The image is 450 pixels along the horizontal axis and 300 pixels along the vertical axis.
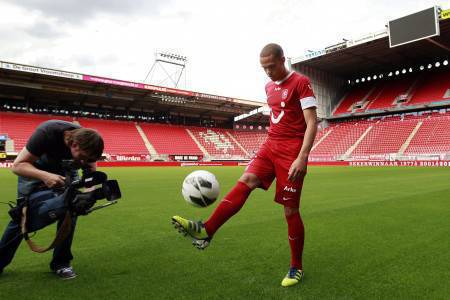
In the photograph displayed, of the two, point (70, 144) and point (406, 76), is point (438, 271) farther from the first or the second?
point (406, 76)

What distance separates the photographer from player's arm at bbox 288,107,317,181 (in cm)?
300

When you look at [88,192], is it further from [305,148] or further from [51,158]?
[305,148]

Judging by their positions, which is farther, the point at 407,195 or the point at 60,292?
the point at 407,195

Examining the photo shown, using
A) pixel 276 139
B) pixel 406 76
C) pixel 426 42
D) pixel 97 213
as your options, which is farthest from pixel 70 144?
pixel 406 76

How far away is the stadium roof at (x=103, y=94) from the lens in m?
33.5

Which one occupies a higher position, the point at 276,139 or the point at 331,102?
the point at 331,102

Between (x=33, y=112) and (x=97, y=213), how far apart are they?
3734cm

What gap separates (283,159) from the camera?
3.24m

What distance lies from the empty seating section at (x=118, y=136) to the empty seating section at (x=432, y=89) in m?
31.1

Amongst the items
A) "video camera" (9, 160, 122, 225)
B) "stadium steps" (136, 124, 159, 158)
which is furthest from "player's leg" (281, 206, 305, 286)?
"stadium steps" (136, 124, 159, 158)

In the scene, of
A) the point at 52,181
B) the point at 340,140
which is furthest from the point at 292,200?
the point at 340,140

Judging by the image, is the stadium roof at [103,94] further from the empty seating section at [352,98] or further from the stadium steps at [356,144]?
the stadium steps at [356,144]

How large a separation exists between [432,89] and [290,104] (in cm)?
4465

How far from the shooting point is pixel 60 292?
2.83 m
